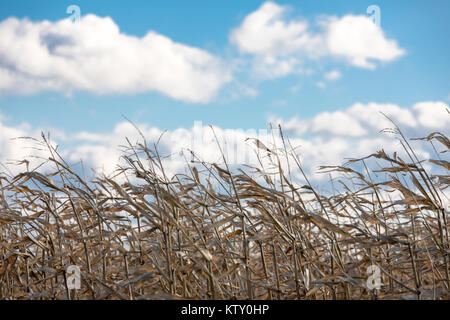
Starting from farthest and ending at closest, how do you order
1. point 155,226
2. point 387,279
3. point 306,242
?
point 387,279 < point 306,242 < point 155,226

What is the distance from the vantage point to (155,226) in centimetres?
235

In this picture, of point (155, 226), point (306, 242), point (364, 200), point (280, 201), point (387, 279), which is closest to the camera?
point (155, 226)

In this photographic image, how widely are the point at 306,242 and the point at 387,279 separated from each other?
29.8 inches
